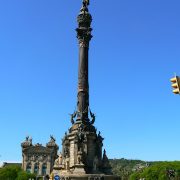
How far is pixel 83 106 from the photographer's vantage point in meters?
44.2

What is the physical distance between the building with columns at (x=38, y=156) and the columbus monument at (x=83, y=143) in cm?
7965

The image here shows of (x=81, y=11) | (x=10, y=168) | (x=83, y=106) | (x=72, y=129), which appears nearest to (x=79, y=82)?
(x=83, y=106)

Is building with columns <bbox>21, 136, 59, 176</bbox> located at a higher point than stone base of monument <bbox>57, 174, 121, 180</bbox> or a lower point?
higher

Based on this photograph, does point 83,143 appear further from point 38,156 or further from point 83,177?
point 38,156

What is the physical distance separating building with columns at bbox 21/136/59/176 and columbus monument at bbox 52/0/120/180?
7965cm

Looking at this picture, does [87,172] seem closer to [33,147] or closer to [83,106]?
[83,106]

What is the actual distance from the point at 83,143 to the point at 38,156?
84.7 meters

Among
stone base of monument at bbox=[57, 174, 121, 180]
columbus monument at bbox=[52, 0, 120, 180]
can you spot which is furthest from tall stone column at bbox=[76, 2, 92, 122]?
stone base of monument at bbox=[57, 174, 121, 180]

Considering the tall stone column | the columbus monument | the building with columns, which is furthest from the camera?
the building with columns

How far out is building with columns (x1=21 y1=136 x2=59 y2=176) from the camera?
122 meters

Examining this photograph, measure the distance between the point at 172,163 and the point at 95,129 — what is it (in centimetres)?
6057

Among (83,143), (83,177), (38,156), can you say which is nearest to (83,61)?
(83,143)

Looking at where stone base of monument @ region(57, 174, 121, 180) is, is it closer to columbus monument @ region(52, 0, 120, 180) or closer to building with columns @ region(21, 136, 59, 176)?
columbus monument @ region(52, 0, 120, 180)

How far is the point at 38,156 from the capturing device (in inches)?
4840
